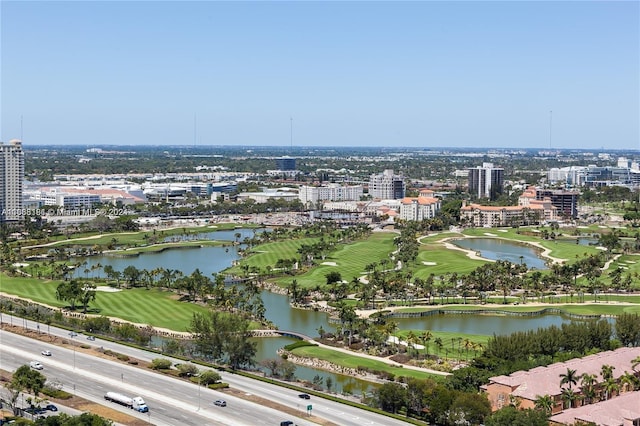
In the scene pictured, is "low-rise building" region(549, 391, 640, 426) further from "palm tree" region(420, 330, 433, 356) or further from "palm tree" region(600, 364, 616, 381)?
"palm tree" region(420, 330, 433, 356)

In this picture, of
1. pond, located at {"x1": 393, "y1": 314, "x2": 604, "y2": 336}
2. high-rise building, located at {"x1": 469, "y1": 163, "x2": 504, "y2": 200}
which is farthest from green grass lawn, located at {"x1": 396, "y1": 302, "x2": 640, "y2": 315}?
high-rise building, located at {"x1": 469, "y1": 163, "x2": 504, "y2": 200}

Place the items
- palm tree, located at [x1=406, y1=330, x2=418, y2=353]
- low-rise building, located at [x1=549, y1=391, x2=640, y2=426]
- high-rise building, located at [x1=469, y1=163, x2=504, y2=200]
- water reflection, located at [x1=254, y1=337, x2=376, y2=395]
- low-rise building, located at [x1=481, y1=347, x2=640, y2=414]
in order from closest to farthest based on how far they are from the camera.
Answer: low-rise building, located at [x1=549, y1=391, x2=640, y2=426] < low-rise building, located at [x1=481, y1=347, x2=640, y2=414] < water reflection, located at [x1=254, y1=337, x2=376, y2=395] < palm tree, located at [x1=406, y1=330, x2=418, y2=353] < high-rise building, located at [x1=469, y1=163, x2=504, y2=200]

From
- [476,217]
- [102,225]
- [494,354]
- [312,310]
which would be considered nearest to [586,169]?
[476,217]

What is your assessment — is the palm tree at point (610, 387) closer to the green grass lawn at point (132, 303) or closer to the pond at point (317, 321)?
the pond at point (317, 321)

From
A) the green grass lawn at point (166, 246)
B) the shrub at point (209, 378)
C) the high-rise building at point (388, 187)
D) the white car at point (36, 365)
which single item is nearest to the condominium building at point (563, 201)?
the high-rise building at point (388, 187)

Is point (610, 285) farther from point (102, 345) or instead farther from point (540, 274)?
point (102, 345)
